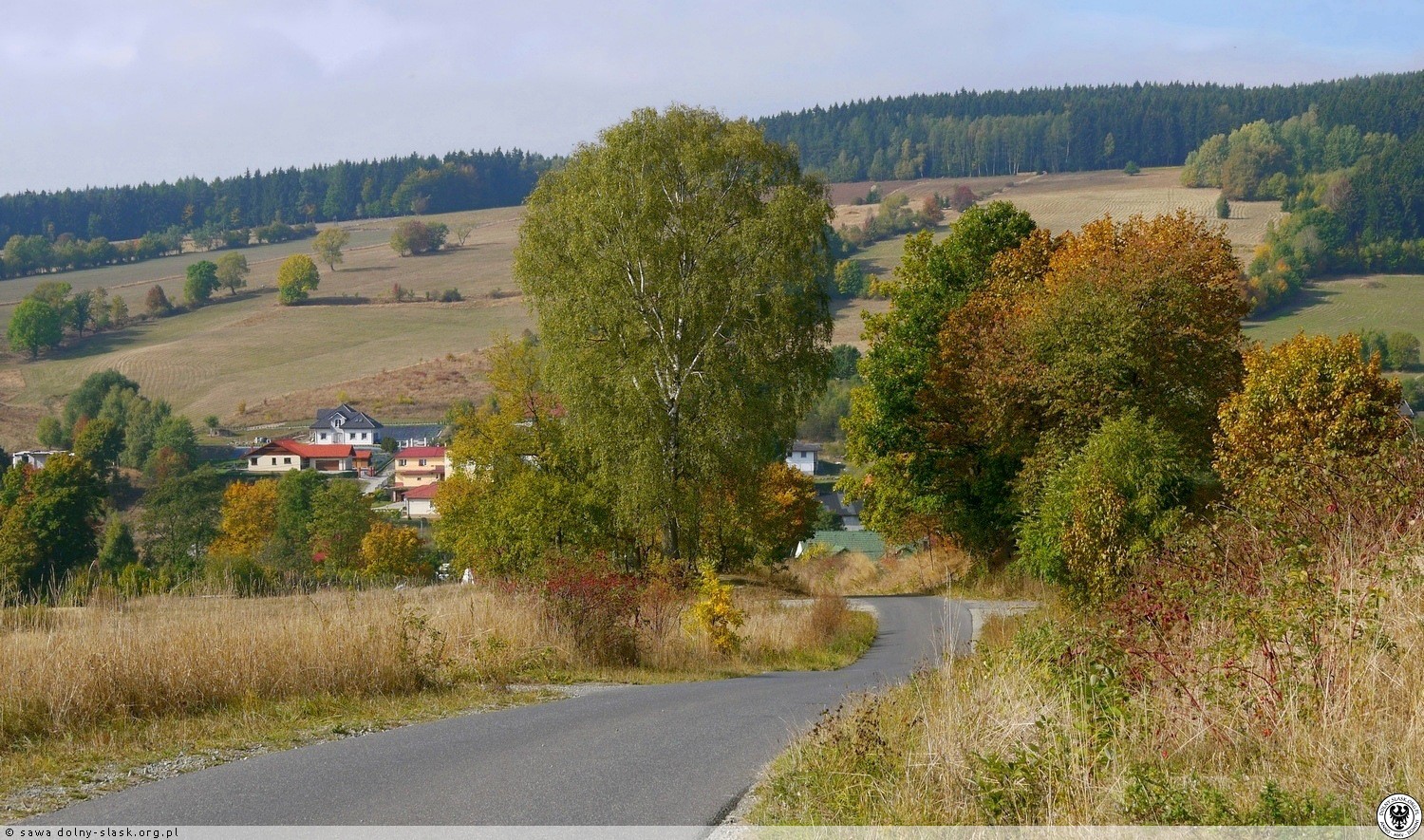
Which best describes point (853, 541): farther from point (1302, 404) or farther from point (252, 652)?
point (252, 652)

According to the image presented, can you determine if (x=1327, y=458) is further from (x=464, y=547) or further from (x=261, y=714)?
(x=464, y=547)

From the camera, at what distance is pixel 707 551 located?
3972cm

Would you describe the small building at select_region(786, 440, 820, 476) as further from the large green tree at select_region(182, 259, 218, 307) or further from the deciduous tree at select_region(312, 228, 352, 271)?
the deciduous tree at select_region(312, 228, 352, 271)

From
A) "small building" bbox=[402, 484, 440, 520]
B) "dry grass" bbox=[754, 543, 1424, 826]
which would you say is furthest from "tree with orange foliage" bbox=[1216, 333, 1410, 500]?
"small building" bbox=[402, 484, 440, 520]

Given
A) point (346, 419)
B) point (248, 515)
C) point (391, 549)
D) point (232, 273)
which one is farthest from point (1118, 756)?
point (232, 273)

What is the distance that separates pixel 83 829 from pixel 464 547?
35.3 meters

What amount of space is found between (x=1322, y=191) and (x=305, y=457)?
102301 mm

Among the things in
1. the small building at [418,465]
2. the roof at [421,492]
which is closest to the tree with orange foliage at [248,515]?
the roof at [421,492]

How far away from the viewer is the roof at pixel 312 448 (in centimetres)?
10294

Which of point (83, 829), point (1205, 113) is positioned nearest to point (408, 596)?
point (83, 829)

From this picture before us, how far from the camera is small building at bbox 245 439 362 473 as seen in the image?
102 metres

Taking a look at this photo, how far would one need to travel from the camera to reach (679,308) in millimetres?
34562

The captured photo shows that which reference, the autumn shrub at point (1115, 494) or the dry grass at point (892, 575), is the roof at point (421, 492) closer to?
the dry grass at point (892, 575)

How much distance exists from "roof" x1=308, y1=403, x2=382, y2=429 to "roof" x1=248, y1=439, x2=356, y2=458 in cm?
189
